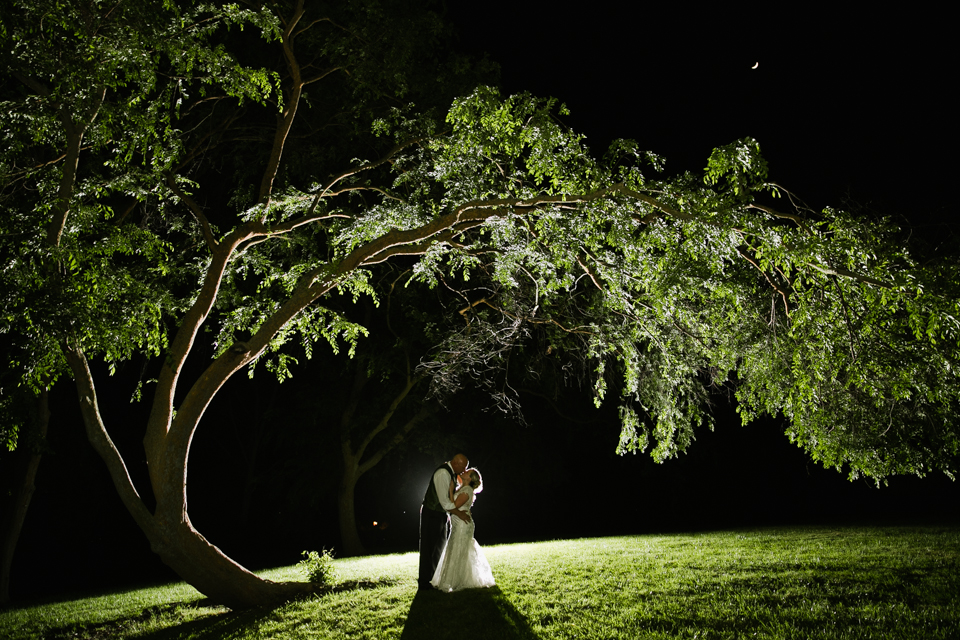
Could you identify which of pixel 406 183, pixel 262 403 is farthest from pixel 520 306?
pixel 262 403

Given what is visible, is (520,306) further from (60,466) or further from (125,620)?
(60,466)

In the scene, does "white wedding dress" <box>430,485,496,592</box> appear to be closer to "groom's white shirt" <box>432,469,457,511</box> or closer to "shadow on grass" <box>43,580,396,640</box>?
"groom's white shirt" <box>432,469,457,511</box>

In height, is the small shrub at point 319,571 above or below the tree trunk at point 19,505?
below

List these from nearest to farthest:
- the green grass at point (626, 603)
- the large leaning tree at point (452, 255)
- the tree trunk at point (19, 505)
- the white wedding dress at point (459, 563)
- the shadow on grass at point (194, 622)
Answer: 1. the green grass at point (626, 603)
2. the large leaning tree at point (452, 255)
3. the shadow on grass at point (194, 622)
4. the white wedding dress at point (459, 563)
5. the tree trunk at point (19, 505)

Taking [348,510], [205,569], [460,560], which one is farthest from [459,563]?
[348,510]

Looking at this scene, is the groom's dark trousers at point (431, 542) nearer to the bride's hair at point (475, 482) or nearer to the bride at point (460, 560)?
the bride at point (460, 560)

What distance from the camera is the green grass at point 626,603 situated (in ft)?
19.2

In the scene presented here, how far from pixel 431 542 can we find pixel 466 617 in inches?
70.9

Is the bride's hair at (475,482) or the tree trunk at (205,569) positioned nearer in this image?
the tree trunk at (205,569)

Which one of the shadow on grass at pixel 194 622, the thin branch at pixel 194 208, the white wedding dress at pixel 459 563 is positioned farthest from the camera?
the thin branch at pixel 194 208

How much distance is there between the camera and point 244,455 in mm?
30641

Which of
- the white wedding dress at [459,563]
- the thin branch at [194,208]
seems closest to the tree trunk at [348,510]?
the white wedding dress at [459,563]

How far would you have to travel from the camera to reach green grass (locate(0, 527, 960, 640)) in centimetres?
587

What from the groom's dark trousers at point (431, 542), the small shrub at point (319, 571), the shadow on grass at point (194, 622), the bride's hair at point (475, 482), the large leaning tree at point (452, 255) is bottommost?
Answer: the shadow on grass at point (194, 622)
